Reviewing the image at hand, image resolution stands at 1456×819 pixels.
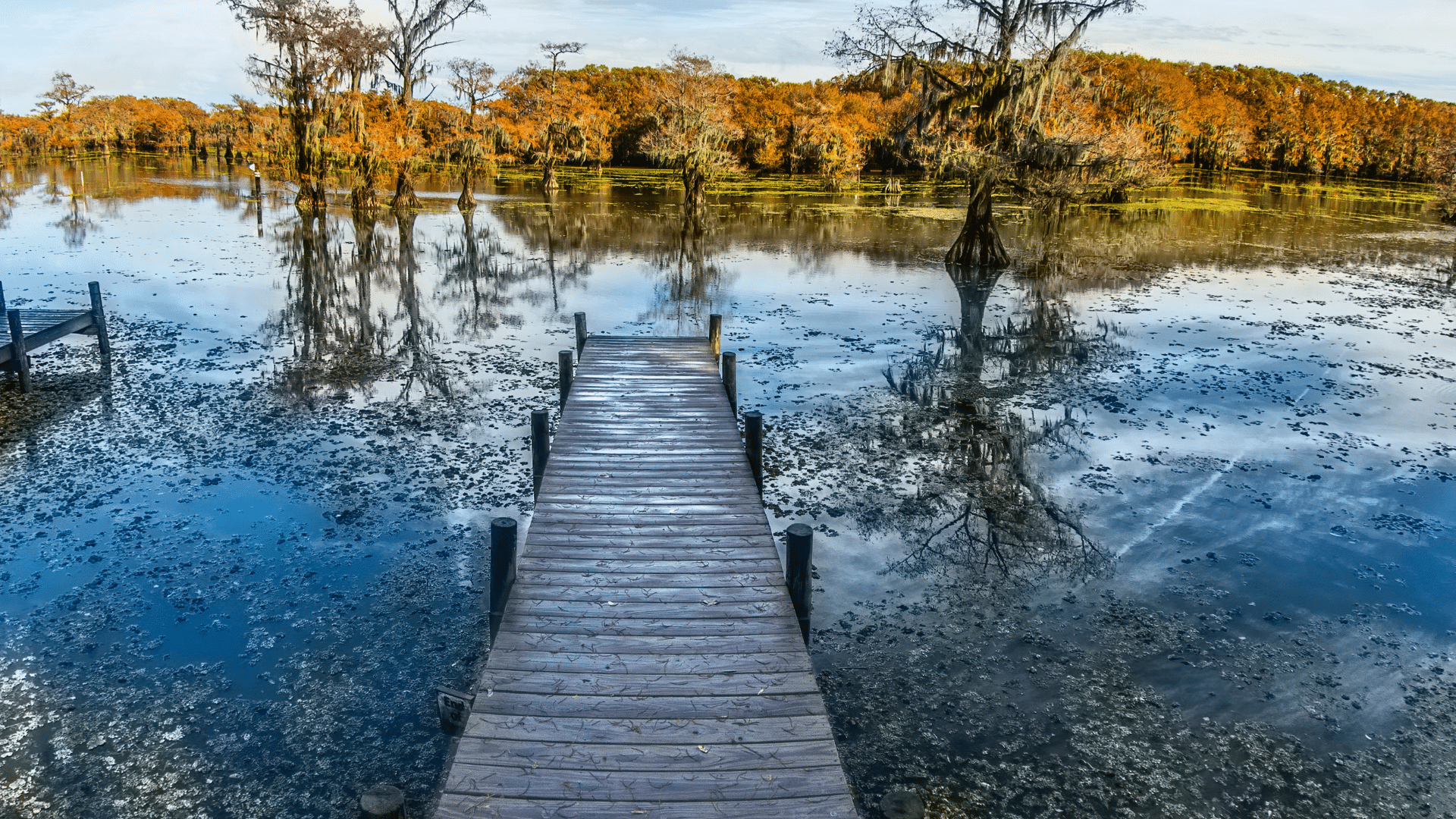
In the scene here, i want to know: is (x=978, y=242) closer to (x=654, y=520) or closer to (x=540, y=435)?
(x=540, y=435)

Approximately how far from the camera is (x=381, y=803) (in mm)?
3988

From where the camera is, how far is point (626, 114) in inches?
3684

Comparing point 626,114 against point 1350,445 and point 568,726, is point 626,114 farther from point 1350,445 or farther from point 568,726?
point 568,726

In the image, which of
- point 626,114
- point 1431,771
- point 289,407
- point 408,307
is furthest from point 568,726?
point 626,114

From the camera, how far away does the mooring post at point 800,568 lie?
6656 millimetres

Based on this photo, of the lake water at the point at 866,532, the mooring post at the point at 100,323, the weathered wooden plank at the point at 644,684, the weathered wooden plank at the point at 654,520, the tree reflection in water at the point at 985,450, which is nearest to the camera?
the weathered wooden plank at the point at 644,684

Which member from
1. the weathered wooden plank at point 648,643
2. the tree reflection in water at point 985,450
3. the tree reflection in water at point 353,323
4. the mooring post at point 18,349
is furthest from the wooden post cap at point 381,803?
the mooring post at point 18,349

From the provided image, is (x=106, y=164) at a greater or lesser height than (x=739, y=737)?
greater

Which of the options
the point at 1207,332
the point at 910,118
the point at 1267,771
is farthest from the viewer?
the point at 910,118

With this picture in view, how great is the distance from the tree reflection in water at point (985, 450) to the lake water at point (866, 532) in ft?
0.26

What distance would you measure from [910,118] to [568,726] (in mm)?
28088

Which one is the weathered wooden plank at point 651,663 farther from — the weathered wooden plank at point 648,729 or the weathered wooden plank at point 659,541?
the weathered wooden plank at point 659,541

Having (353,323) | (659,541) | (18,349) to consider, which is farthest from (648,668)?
(353,323)

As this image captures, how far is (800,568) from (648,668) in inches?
56.3
